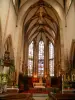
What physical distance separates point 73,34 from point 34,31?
13962mm

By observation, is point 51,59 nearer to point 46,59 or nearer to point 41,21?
point 46,59

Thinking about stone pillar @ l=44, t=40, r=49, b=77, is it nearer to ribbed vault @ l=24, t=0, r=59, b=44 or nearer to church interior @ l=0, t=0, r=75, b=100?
church interior @ l=0, t=0, r=75, b=100

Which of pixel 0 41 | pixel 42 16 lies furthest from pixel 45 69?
pixel 0 41

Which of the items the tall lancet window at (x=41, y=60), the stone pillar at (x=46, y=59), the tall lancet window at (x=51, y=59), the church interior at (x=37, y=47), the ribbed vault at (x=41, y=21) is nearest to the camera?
the church interior at (x=37, y=47)

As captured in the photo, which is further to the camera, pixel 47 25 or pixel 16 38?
pixel 47 25

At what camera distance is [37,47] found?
107ft

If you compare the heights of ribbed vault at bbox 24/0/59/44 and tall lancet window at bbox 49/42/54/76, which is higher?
ribbed vault at bbox 24/0/59/44

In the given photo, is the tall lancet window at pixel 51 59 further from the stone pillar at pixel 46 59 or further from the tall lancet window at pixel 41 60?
the tall lancet window at pixel 41 60

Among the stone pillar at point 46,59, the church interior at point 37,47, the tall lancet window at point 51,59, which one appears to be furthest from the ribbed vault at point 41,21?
the stone pillar at point 46,59

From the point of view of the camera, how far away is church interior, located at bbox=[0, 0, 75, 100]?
14688 mm

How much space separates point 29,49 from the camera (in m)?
31.7

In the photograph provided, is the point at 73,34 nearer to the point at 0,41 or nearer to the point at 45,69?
the point at 0,41

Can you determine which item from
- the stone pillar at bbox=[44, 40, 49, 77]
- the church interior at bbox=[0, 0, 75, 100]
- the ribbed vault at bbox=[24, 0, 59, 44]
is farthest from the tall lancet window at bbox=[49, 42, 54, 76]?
the ribbed vault at bbox=[24, 0, 59, 44]

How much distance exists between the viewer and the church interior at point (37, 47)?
14.7 meters
